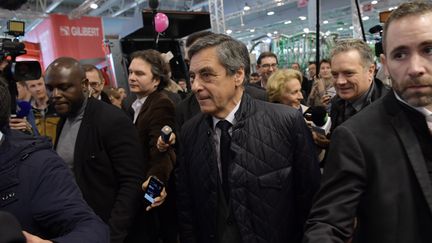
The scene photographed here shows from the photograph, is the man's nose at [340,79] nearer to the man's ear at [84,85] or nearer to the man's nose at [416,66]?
the man's nose at [416,66]

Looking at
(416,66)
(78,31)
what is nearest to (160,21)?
(416,66)

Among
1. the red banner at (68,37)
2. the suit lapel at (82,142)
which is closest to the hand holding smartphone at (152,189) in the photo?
the suit lapel at (82,142)

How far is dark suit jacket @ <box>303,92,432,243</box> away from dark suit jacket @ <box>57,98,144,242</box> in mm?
1088

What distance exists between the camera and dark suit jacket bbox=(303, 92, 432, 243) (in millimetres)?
1062

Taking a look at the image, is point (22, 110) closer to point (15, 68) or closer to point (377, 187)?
point (15, 68)

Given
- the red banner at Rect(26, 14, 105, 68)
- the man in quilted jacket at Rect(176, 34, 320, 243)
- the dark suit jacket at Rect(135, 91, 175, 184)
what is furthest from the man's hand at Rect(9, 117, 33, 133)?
the red banner at Rect(26, 14, 105, 68)

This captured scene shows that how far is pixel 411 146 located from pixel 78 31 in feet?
34.4

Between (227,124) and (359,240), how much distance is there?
0.78m

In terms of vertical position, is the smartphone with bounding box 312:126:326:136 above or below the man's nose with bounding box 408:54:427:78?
below

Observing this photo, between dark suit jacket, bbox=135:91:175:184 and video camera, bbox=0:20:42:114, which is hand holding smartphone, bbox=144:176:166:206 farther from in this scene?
video camera, bbox=0:20:42:114

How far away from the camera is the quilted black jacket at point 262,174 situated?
163 centimetres

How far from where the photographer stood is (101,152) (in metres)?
1.93

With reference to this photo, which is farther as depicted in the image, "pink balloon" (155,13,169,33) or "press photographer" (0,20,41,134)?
"pink balloon" (155,13,169,33)

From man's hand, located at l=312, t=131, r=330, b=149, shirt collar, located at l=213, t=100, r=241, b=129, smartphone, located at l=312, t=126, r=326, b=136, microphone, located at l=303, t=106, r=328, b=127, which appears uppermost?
shirt collar, located at l=213, t=100, r=241, b=129
